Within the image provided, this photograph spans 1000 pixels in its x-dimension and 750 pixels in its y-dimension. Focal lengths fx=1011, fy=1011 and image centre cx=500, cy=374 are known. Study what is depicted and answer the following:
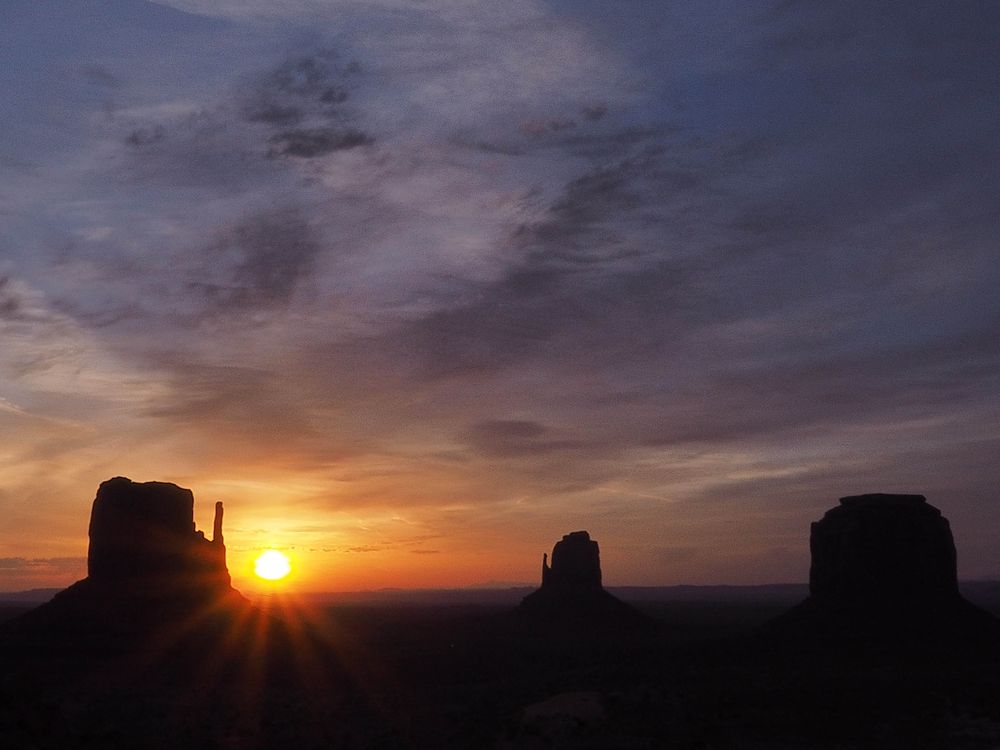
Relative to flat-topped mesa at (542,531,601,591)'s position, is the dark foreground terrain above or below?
below

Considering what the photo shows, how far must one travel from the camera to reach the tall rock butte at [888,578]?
61.0 meters

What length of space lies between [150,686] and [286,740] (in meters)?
14.3

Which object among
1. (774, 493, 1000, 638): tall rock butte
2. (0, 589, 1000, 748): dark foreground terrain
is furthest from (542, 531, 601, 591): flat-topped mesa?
(774, 493, 1000, 638): tall rock butte

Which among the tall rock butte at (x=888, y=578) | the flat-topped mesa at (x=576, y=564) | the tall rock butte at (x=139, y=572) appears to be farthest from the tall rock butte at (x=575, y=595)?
the tall rock butte at (x=139, y=572)

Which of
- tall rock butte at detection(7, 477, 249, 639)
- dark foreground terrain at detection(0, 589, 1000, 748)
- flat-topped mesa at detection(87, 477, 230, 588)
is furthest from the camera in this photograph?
flat-topped mesa at detection(87, 477, 230, 588)

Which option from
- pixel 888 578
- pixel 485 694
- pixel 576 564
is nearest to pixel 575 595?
pixel 576 564

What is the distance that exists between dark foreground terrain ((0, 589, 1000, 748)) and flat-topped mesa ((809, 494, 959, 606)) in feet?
12.8

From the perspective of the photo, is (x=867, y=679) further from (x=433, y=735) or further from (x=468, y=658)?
(x=468, y=658)

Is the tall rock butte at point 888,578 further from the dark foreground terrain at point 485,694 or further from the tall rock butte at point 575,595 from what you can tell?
the tall rock butte at point 575,595

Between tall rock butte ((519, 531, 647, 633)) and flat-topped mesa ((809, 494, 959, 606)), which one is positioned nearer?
flat-topped mesa ((809, 494, 959, 606))

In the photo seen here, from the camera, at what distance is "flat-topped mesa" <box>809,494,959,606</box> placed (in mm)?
62625

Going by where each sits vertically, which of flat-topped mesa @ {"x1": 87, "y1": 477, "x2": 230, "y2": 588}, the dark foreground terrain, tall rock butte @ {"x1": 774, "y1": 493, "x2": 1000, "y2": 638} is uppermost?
flat-topped mesa @ {"x1": 87, "y1": 477, "x2": 230, "y2": 588}

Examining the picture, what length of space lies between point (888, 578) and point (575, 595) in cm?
5627

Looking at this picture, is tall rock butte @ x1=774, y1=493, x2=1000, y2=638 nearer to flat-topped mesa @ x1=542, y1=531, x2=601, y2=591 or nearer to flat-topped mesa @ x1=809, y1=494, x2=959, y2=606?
flat-topped mesa @ x1=809, y1=494, x2=959, y2=606
